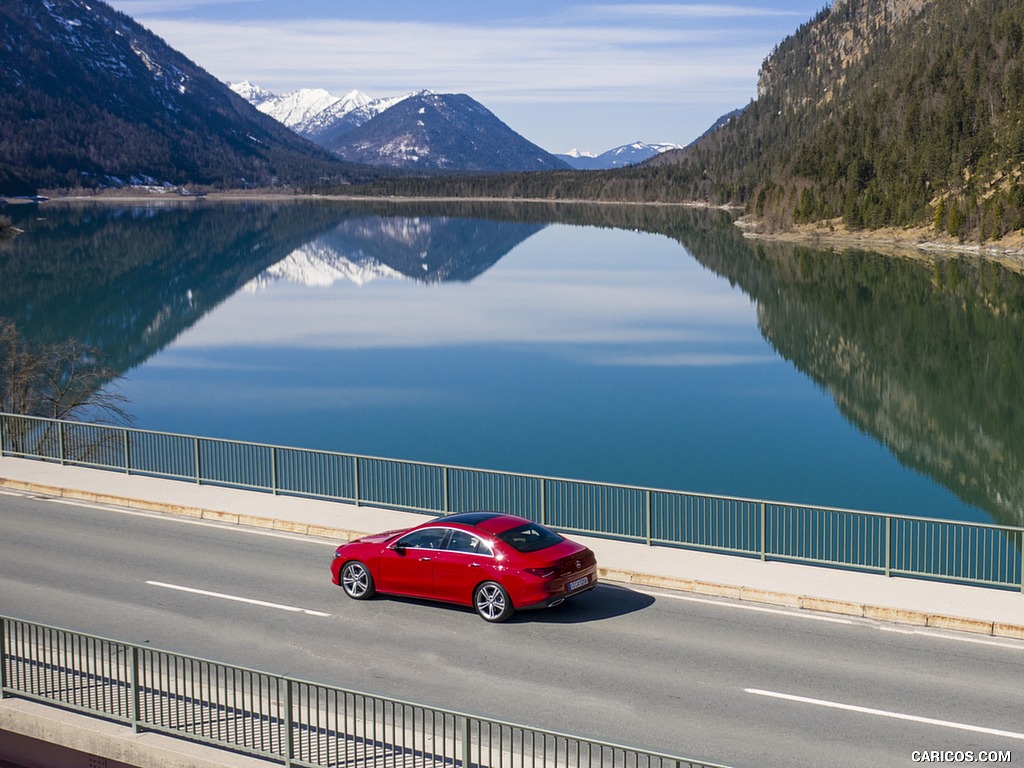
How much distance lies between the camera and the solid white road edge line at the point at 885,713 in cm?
1517

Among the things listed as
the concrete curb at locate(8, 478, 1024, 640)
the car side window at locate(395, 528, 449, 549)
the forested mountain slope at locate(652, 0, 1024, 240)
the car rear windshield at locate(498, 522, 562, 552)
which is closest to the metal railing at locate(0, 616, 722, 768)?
the car side window at locate(395, 528, 449, 549)

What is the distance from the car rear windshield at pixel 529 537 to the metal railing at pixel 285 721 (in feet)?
13.9

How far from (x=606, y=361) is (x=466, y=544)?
54.4m

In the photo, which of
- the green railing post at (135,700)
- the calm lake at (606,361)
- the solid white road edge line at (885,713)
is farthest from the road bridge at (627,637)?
the calm lake at (606,361)

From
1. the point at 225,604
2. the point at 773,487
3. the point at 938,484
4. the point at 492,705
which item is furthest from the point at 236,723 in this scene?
the point at 938,484

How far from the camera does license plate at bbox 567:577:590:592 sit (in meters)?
19.7

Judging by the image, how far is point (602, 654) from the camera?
1831cm

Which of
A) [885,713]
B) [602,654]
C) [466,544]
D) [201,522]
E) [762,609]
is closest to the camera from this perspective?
[885,713]

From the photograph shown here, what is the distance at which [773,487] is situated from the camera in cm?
4359

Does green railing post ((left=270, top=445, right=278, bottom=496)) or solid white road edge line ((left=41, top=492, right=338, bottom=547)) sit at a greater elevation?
green railing post ((left=270, top=445, right=278, bottom=496))

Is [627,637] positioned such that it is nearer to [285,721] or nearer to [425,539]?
[425,539]

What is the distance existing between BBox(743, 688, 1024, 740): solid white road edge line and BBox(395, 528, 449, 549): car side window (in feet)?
18.6

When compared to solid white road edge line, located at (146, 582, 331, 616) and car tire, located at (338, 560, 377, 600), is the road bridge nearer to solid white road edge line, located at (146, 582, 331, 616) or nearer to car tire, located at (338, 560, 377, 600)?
solid white road edge line, located at (146, 582, 331, 616)

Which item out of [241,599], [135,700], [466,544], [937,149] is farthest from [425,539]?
[937,149]
